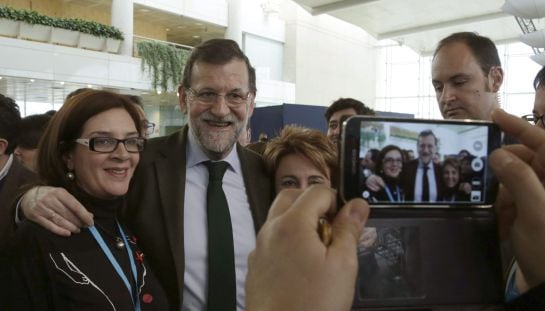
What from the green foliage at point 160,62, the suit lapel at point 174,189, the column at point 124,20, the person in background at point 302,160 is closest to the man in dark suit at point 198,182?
the suit lapel at point 174,189

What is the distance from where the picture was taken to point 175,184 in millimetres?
2211

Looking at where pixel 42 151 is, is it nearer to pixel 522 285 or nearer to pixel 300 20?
pixel 522 285

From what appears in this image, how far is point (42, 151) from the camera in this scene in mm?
2027

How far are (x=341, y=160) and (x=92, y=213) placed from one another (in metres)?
1.39

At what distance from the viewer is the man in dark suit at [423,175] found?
0.89m

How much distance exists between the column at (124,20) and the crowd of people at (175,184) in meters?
14.1

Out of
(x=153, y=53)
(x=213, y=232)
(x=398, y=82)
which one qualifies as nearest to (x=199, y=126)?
(x=213, y=232)

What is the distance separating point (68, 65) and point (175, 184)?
530 inches

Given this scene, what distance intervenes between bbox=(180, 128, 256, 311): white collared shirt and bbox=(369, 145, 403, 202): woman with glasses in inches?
53.4

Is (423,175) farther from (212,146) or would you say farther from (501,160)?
(212,146)

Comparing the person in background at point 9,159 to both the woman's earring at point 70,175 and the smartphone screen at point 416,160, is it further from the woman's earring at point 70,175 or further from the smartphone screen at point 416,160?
the smartphone screen at point 416,160

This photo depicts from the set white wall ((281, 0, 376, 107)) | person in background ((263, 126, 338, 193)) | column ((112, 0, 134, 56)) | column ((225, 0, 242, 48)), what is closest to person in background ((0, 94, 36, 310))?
person in background ((263, 126, 338, 193))

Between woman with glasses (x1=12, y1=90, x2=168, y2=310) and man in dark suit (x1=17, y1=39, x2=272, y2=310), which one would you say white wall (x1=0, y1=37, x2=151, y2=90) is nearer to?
man in dark suit (x1=17, y1=39, x2=272, y2=310)

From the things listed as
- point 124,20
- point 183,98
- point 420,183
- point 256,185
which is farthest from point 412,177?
point 124,20
